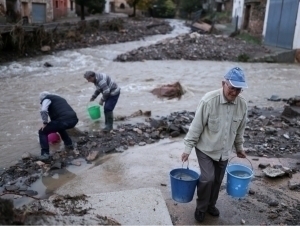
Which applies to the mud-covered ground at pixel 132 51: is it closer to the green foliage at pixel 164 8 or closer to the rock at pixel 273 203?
the rock at pixel 273 203

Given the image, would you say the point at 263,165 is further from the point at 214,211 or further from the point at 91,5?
the point at 91,5

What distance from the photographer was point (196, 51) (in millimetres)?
19375

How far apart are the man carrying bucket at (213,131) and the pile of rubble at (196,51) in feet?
48.8

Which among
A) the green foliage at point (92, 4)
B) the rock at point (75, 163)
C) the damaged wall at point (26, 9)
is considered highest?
the green foliage at point (92, 4)

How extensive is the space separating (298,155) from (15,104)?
7.65 m

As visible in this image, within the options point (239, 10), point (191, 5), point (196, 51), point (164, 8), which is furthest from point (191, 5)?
point (196, 51)

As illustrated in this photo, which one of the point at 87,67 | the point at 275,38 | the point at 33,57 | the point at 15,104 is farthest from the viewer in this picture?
the point at 275,38

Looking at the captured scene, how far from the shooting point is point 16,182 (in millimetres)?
4602

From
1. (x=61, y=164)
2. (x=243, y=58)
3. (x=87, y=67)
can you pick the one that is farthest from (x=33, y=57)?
(x=61, y=164)

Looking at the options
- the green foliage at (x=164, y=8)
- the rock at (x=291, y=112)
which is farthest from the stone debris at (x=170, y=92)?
the green foliage at (x=164, y=8)

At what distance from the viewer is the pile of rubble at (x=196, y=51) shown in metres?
18.4

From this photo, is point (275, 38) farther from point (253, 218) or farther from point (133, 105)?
point (253, 218)

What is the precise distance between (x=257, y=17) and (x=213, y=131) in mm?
23860

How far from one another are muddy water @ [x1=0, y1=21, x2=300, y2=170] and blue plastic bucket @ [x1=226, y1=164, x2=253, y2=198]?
3.82 metres
